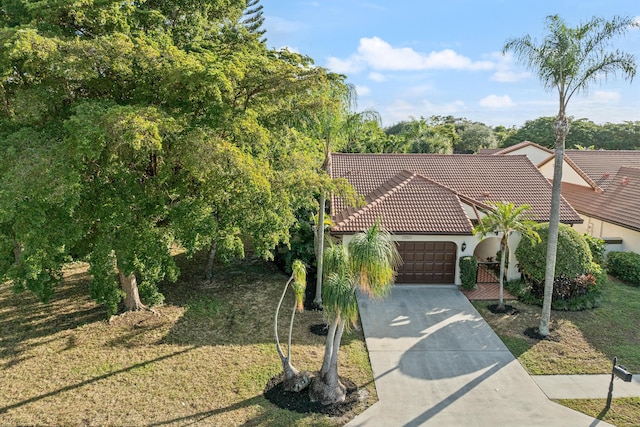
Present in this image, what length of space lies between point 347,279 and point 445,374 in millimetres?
4077

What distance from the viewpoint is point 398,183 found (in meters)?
18.8

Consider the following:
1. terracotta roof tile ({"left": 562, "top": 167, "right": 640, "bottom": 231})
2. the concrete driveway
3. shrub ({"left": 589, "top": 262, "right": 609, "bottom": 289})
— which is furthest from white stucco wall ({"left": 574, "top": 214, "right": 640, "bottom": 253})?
the concrete driveway

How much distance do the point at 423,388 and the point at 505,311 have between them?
5829 mm

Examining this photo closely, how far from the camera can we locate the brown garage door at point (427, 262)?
16.8 metres

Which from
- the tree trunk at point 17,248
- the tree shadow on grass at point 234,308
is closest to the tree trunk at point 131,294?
the tree shadow on grass at point 234,308

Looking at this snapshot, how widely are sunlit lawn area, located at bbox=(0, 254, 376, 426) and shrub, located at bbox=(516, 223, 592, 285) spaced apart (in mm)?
7437

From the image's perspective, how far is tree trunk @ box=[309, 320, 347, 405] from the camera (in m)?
9.51

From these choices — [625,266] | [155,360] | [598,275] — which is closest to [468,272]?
[598,275]

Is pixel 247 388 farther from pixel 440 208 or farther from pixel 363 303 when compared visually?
pixel 440 208

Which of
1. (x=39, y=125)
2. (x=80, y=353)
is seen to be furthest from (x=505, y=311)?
(x=39, y=125)

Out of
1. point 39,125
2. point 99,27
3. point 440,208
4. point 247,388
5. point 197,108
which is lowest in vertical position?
point 247,388

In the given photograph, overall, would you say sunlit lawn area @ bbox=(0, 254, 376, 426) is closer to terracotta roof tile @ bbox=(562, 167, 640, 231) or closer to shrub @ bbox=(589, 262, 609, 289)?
shrub @ bbox=(589, 262, 609, 289)

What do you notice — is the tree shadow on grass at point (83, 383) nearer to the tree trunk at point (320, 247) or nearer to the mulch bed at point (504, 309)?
the tree trunk at point (320, 247)

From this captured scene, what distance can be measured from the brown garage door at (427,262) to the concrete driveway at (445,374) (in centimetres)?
172
